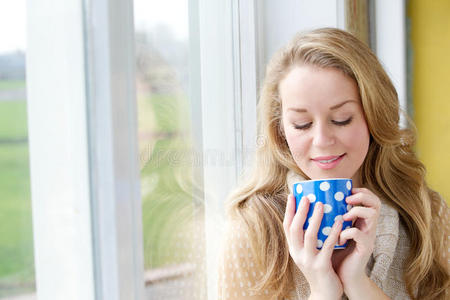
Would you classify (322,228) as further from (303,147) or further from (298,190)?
(303,147)

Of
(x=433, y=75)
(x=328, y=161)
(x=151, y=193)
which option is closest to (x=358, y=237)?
(x=328, y=161)

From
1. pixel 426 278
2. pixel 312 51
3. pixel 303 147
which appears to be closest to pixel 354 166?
pixel 303 147

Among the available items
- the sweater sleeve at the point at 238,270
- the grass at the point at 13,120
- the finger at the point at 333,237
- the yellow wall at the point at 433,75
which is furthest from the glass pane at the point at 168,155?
the yellow wall at the point at 433,75

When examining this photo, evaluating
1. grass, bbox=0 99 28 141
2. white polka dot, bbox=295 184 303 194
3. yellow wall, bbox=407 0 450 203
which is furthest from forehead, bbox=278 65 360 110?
yellow wall, bbox=407 0 450 203

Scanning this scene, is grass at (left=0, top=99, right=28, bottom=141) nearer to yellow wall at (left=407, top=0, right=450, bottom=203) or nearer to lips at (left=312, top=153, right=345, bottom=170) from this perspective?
lips at (left=312, top=153, right=345, bottom=170)

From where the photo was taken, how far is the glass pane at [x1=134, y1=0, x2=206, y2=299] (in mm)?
992

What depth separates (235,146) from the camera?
1.38 metres

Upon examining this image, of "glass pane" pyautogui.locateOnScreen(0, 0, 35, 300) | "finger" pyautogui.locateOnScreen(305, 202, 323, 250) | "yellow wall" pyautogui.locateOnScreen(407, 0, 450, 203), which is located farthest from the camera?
"yellow wall" pyautogui.locateOnScreen(407, 0, 450, 203)

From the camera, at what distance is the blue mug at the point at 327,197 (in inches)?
35.6

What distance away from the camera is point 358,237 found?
0.94 metres

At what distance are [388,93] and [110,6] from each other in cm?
56

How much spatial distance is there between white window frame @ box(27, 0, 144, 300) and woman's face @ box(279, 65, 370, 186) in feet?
0.97

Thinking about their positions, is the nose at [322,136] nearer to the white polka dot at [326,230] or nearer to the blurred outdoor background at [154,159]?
the white polka dot at [326,230]

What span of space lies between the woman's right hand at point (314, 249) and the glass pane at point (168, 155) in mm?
252
